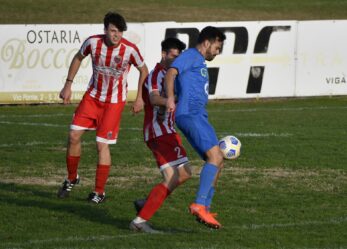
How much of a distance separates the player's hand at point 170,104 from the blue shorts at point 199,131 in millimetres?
240

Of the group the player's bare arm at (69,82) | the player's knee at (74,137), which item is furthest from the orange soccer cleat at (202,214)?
the player's knee at (74,137)

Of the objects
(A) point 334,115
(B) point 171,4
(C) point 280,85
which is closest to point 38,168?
(A) point 334,115

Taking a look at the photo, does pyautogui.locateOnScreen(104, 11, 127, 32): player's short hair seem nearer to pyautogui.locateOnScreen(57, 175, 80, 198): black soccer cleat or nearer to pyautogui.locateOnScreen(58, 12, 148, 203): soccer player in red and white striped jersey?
pyautogui.locateOnScreen(58, 12, 148, 203): soccer player in red and white striped jersey

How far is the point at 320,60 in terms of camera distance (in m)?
24.4

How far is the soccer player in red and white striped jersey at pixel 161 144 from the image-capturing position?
349 inches

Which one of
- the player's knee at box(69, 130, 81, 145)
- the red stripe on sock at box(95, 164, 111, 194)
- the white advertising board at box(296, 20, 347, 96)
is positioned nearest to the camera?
the red stripe on sock at box(95, 164, 111, 194)

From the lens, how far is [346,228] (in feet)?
29.7

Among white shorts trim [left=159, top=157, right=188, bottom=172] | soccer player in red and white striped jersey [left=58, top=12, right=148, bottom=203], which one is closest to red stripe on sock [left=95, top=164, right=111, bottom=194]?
soccer player in red and white striped jersey [left=58, top=12, right=148, bottom=203]

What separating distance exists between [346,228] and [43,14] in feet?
87.2

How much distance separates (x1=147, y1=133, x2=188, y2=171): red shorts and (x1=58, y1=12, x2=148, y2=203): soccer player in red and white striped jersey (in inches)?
65.4

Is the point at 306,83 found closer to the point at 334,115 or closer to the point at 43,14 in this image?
the point at 334,115

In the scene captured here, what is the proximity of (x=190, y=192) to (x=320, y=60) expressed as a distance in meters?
13.7

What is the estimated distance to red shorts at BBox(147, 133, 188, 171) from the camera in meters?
9.03

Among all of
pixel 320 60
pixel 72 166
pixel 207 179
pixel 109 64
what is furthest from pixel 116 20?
pixel 320 60
